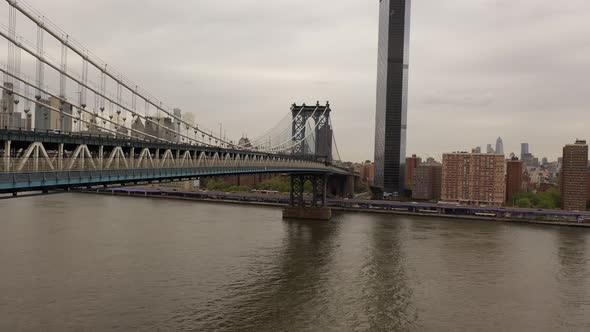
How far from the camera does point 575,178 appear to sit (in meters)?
67.8

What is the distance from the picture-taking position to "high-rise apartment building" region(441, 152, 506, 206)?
73125 millimetres

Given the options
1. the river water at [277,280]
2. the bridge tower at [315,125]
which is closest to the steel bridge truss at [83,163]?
the river water at [277,280]

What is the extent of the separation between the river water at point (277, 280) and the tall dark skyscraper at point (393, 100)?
205 feet

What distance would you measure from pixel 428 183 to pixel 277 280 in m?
72.5

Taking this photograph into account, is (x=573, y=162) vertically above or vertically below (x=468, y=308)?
above

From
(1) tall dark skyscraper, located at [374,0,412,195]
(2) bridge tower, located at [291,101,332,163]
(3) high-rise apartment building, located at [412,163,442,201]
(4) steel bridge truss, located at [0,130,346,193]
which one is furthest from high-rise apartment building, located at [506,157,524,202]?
(4) steel bridge truss, located at [0,130,346,193]

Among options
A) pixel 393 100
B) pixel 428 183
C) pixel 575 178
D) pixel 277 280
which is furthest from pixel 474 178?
pixel 277 280

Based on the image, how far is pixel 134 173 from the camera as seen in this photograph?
19.0 meters

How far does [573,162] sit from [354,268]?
185ft

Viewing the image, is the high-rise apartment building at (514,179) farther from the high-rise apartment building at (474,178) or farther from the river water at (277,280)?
the river water at (277,280)

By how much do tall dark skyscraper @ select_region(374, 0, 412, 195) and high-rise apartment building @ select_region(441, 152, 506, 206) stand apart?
23246 mm

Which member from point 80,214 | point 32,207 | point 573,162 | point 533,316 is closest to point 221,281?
point 533,316

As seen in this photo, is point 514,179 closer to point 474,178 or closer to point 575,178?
point 474,178

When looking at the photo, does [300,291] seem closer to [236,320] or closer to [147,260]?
[236,320]
